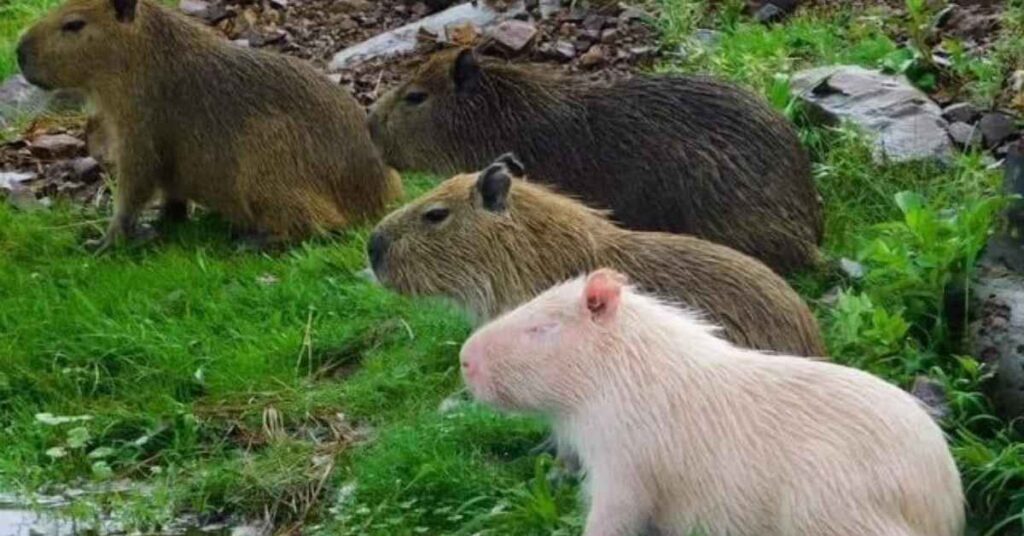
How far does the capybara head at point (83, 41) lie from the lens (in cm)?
866

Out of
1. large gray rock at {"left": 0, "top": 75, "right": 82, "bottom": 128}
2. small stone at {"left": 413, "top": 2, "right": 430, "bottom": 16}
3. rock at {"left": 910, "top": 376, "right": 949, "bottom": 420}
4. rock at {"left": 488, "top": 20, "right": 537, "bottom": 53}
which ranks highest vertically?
rock at {"left": 910, "top": 376, "right": 949, "bottom": 420}

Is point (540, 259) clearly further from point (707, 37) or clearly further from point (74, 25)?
point (707, 37)

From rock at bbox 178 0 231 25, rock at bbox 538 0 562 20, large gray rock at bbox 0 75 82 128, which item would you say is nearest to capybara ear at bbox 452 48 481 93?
rock at bbox 538 0 562 20

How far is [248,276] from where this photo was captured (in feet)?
26.1

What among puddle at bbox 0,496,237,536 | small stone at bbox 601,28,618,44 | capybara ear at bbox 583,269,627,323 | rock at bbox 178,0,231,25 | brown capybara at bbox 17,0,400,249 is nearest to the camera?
capybara ear at bbox 583,269,627,323

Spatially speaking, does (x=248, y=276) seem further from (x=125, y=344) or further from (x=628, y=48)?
(x=628, y=48)

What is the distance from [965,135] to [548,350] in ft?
11.6

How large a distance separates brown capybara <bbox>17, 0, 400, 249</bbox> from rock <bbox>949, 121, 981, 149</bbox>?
7.60 feet

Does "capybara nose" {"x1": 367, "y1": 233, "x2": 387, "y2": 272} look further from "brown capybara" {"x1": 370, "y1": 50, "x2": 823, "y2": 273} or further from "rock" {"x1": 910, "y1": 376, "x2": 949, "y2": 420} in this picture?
"rock" {"x1": 910, "y1": 376, "x2": 949, "y2": 420}

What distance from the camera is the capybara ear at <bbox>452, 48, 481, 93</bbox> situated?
779 centimetres

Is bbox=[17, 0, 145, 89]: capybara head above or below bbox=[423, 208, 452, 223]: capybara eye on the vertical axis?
below

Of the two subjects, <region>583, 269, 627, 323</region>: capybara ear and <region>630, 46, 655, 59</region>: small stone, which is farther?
<region>630, 46, 655, 59</region>: small stone

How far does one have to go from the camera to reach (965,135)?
802cm

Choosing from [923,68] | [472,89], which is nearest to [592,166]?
[472,89]
